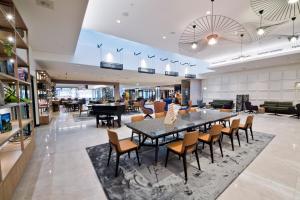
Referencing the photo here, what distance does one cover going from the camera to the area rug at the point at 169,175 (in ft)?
6.46

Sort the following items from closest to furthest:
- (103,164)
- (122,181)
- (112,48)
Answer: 1. (122,181)
2. (103,164)
3. (112,48)

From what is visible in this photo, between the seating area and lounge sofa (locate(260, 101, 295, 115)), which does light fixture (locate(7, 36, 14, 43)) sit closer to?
the seating area

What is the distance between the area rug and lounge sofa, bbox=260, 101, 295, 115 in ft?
23.3

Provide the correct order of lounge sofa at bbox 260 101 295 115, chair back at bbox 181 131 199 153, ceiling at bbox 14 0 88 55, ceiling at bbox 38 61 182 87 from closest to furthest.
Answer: chair back at bbox 181 131 199 153, ceiling at bbox 14 0 88 55, ceiling at bbox 38 61 182 87, lounge sofa at bbox 260 101 295 115

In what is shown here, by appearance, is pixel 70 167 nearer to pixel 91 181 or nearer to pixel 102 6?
pixel 91 181

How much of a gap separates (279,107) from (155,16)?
31.3 ft

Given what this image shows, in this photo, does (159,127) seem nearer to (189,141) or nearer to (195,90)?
(189,141)

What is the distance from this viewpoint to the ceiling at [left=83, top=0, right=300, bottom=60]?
387 centimetres

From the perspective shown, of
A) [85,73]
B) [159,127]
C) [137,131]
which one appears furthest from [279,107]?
[85,73]

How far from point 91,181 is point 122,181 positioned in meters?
0.52

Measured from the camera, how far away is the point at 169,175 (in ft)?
7.80

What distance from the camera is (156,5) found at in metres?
3.91

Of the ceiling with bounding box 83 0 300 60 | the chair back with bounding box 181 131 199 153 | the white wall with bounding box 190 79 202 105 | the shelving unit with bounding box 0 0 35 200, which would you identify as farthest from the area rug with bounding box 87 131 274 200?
the white wall with bounding box 190 79 202 105

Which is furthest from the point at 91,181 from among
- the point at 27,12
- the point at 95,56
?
the point at 95,56
